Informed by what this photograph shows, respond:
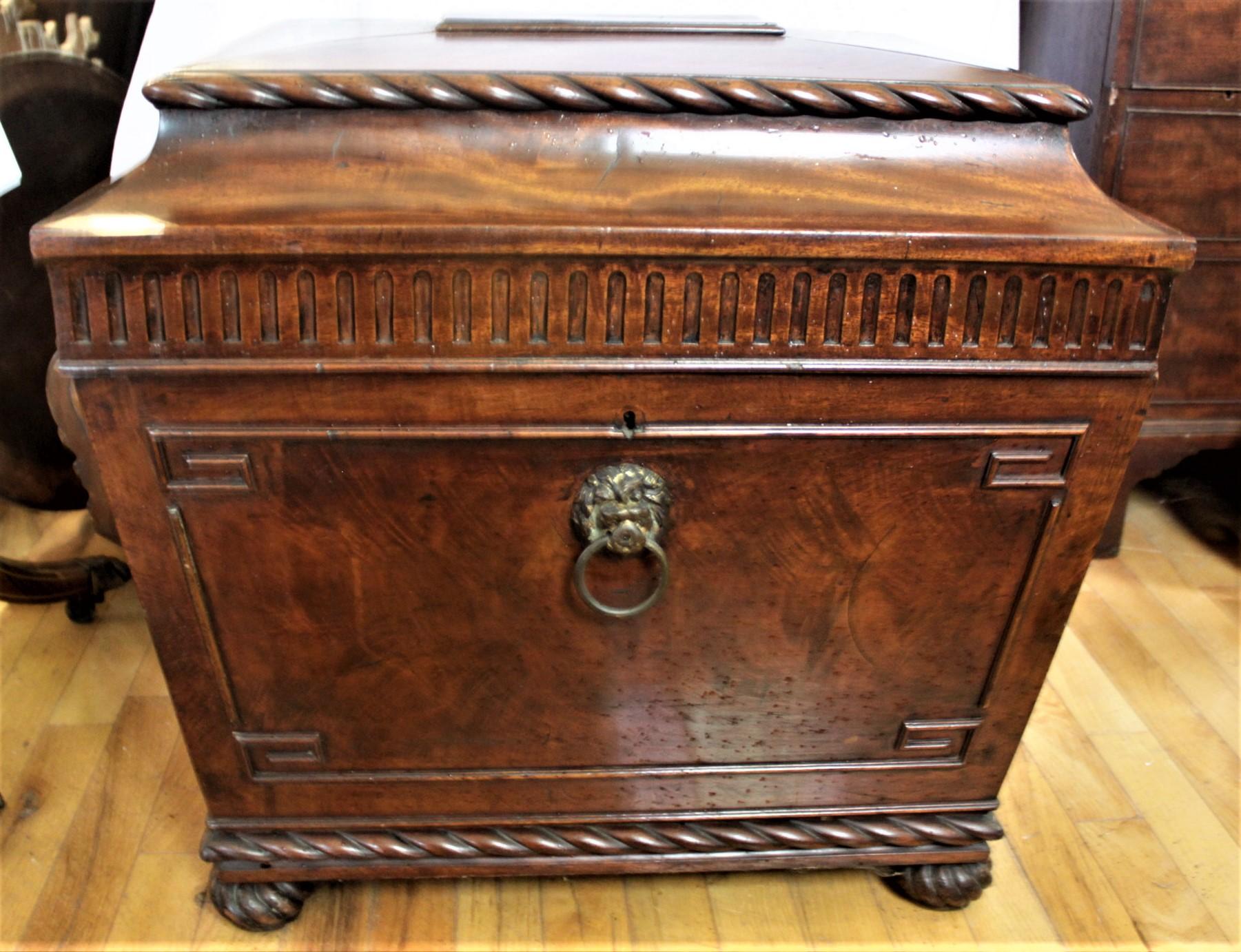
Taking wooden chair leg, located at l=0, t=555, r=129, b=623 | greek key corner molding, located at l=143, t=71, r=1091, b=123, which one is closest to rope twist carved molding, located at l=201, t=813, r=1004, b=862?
wooden chair leg, located at l=0, t=555, r=129, b=623

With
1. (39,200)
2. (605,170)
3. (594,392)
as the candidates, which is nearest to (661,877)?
(594,392)

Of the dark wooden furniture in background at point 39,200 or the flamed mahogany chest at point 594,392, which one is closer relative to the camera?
the flamed mahogany chest at point 594,392

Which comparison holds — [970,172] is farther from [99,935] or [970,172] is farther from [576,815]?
[99,935]

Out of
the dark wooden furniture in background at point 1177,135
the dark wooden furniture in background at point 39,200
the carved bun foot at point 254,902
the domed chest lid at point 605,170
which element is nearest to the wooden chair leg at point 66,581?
the dark wooden furniture in background at point 39,200

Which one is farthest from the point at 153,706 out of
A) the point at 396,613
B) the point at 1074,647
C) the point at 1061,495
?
the point at 1074,647

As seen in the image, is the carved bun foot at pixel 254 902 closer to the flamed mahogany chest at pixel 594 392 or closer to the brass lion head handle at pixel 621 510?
the flamed mahogany chest at pixel 594 392

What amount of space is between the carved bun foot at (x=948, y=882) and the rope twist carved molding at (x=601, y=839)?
42 millimetres

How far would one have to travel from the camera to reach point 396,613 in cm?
106

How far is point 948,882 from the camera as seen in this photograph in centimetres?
129

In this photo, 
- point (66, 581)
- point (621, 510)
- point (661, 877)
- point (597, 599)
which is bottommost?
point (661, 877)

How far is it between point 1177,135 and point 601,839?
1.36 m

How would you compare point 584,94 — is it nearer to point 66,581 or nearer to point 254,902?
point 254,902

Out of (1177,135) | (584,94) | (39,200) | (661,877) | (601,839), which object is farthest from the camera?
(39,200)

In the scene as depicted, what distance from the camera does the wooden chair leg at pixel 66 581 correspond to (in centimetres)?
166
